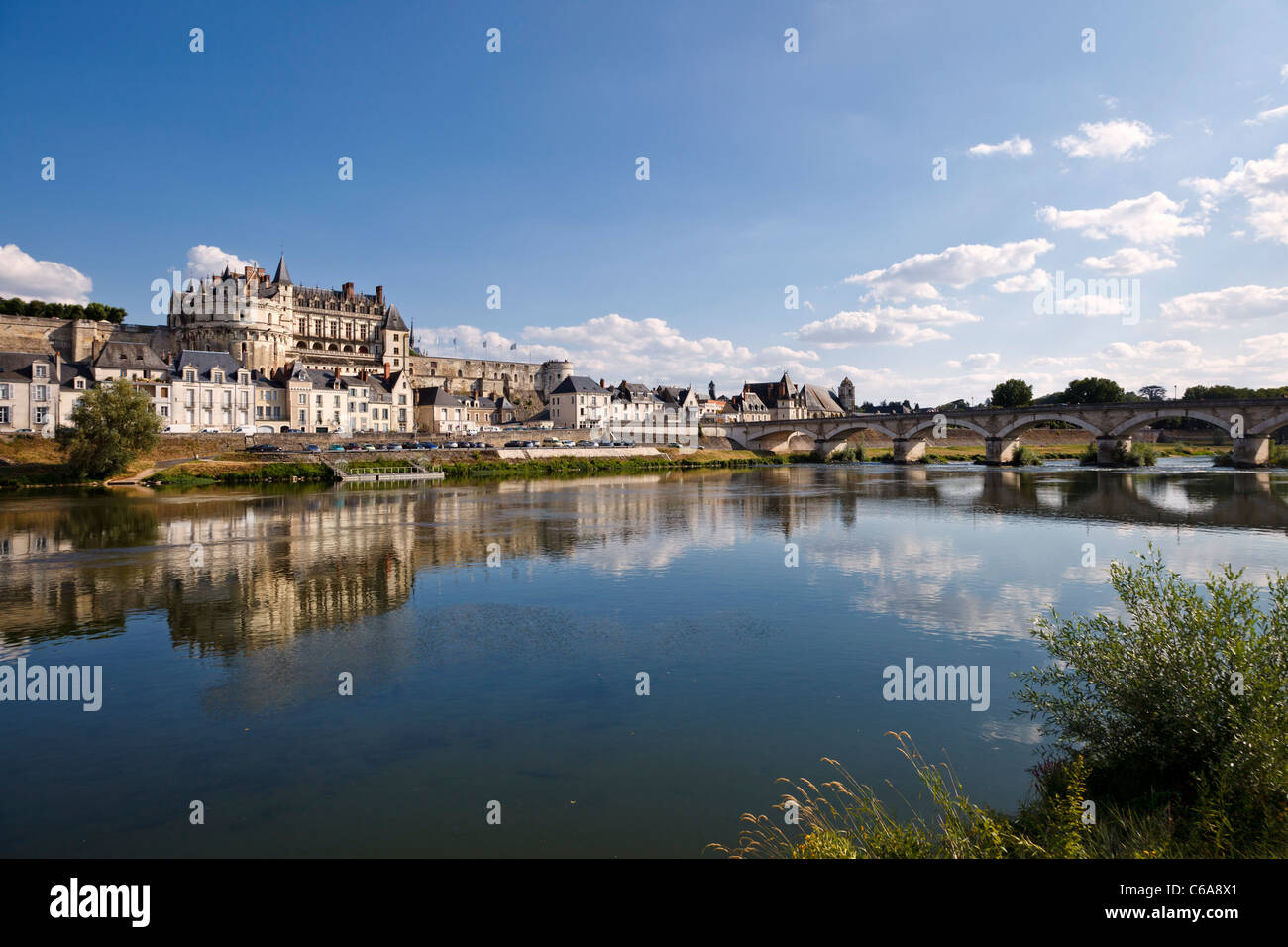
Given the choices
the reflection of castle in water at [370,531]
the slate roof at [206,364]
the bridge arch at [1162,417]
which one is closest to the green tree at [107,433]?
the reflection of castle in water at [370,531]

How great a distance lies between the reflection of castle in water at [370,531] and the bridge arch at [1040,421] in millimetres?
14466

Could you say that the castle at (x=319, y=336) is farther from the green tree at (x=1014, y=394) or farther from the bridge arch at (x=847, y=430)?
the green tree at (x=1014, y=394)

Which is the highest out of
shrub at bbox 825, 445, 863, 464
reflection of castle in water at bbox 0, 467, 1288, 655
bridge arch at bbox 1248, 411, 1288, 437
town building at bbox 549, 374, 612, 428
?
town building at bbox 549, 374, 612, 428

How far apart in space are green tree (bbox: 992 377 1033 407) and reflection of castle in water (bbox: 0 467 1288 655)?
6368 cm

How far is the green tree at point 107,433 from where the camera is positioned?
42.5 metres

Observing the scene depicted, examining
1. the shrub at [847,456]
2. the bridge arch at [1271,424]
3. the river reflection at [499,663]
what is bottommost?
the river reflection at [499,663]

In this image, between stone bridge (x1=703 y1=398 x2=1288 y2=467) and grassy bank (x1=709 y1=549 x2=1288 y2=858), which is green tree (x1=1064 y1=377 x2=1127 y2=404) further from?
grassy bank (x1=709 y1=549 x2=1288 y2=858)

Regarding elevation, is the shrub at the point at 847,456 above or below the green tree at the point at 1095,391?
below

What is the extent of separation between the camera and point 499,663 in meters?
12.5

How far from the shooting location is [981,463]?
75312 millimetres

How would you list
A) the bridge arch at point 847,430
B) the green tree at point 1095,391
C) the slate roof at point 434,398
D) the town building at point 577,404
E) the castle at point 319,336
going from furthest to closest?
1. the green tree at point 1095,391
2. the town building at point 577,404
3. the bridge arch at point 847,430
4. the slate roof at point 434,398
5. the castle at point 319,336

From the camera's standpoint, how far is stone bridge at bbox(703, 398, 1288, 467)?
56.4m

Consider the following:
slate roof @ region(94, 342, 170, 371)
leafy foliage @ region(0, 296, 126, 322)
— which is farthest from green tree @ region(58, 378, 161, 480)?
leafy foliage @ region(0, 296, 126, 322)

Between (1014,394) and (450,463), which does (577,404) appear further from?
(1014,394)
